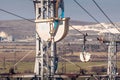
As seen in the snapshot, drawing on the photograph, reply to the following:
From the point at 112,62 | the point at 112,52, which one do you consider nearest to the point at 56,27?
the point at 112,52

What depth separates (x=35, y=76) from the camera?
35938 mm

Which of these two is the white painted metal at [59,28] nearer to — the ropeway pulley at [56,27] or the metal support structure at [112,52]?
the ropeway pulley at [56,27]

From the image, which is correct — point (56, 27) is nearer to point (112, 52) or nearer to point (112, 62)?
point (112, 52)

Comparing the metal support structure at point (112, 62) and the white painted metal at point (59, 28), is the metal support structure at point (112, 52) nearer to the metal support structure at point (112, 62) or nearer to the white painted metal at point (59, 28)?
the metal support structure at point (112, 62)

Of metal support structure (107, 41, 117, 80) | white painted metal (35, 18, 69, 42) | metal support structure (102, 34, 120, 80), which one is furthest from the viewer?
metal support structure (102, 34, 120, 80)

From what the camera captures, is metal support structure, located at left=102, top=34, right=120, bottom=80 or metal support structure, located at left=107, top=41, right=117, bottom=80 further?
metal support structure, located at left=102, top=34, right=120, bottom=80

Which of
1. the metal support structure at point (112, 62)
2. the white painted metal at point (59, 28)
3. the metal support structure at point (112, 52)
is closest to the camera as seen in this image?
the white painted metal at point (59, 28)

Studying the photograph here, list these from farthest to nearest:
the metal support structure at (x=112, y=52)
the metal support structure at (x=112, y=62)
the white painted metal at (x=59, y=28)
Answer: the metal support structure at (x=112, y=52), the metal support structure at (x=112, y=62), the white painted metal at (x=59, y=28)

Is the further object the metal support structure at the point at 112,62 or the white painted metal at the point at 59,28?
the metal support structure at the point at 112,62

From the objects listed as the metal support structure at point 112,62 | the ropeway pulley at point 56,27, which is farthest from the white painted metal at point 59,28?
→ the metal support structure at point 112,62

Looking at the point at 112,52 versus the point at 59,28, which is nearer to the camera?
the point at 59,28

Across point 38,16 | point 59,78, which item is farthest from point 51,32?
point 59,78

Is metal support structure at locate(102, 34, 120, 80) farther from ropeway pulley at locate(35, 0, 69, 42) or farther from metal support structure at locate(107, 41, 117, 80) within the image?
ropeway pulley at locate(35, 0, 69, 42)

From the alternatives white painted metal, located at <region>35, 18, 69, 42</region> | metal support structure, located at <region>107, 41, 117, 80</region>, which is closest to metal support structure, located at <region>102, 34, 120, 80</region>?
metal support structure, located at <region>107, 41, 117, 80</region>
